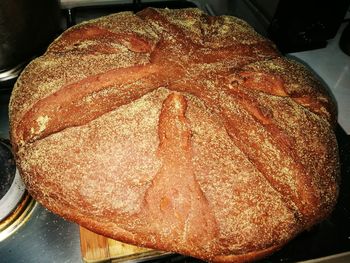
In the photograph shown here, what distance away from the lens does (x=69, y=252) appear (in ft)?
3.27

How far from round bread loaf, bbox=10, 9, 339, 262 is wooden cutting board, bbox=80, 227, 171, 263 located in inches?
4.3

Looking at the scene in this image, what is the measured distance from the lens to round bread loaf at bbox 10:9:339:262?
2.79 ft

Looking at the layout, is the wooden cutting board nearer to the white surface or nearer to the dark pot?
the dark pot

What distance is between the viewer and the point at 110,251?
98cm

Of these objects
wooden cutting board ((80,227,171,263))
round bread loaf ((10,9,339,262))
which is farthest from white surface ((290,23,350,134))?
wooden cutting board ((80,227,171,263))

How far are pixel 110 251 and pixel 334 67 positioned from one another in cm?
150

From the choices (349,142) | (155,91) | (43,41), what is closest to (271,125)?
(155,91)

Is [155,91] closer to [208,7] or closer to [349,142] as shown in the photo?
[349,142]

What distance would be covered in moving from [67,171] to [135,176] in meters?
0.17

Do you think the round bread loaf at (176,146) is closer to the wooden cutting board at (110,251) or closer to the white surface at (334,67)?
the wooden cutting board at (110,251)

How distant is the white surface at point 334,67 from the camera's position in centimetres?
173

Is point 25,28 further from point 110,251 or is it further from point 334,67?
point 334,67

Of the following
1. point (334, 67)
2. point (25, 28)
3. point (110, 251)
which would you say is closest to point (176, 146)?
point (110, 251)

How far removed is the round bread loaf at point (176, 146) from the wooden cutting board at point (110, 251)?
0.11m
